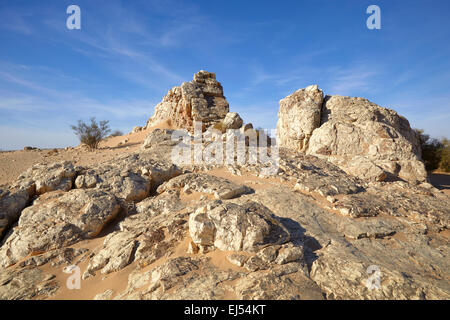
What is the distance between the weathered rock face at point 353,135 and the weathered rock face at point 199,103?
4108mm

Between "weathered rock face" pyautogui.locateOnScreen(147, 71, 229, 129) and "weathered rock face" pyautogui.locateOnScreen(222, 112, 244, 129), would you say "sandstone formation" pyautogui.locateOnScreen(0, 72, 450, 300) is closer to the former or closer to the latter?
"weathered rock face" pyautogui.locateOnScreen(222, 112, 244, 129)

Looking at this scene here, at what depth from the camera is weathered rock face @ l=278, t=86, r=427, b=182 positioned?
855cm

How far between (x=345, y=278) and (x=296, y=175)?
13.4ft

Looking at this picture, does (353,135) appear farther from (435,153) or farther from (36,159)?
(36,159)

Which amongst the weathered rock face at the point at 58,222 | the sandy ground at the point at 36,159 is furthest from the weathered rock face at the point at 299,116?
the weathered rock face at the point at 58,222

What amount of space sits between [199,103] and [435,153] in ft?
54.9

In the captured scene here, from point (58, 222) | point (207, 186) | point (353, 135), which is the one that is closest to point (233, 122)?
point (353, 135)

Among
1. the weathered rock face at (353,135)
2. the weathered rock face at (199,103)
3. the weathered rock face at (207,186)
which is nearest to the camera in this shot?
the weathered rock face at (207,186)

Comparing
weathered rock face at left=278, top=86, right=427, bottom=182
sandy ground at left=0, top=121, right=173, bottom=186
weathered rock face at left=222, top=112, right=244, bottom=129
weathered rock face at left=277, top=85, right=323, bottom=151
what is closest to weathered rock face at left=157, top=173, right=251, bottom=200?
weathered rock face at left=278, top=86, right=427, bottom=182

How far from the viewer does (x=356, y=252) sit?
151 inches

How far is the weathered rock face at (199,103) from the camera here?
13.8 metres

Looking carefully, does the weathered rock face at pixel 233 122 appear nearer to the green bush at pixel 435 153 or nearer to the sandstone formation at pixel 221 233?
the sandstone formation at pixel 221 233
